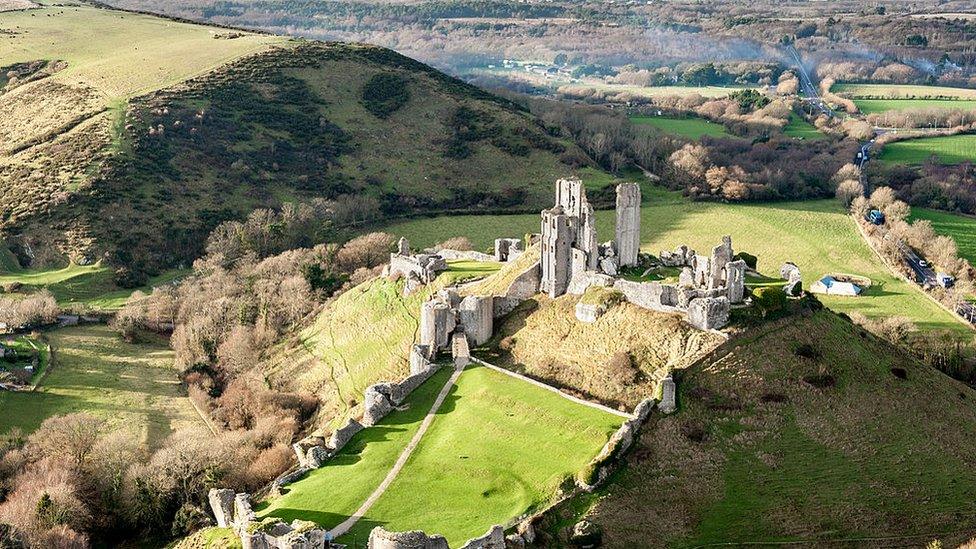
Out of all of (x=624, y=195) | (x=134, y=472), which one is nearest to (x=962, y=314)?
(x=624, y=195)

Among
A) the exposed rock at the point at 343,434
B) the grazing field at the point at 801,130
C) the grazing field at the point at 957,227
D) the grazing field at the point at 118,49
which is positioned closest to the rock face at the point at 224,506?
the exposed rock at the point at 343,434

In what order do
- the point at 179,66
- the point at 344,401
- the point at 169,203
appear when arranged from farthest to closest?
the point at 179,66 → the point at 169,203 → the point at 344,401

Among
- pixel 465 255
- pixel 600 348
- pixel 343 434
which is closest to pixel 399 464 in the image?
pixel 343 434

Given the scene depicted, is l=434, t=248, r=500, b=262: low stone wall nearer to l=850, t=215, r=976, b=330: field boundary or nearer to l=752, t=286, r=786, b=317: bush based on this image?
l=752, t=286, r=786, b=317: bush

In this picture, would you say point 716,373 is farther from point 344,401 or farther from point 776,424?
point 344,401

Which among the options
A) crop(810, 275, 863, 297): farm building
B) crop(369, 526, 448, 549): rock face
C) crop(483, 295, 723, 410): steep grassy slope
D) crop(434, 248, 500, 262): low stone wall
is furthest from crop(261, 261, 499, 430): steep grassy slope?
crop(810, 275, 863, 297): farm building

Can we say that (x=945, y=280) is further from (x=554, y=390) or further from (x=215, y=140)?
(x=215, y=140)
